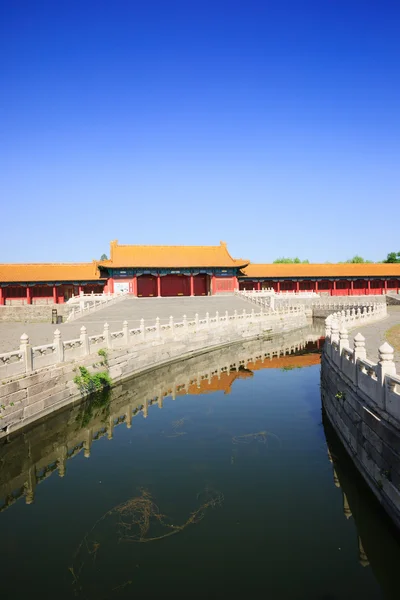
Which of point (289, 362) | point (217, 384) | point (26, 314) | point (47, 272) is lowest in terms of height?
point (289, 362)

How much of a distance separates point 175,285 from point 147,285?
10.2ft

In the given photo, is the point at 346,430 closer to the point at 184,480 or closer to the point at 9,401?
the point at 184,480

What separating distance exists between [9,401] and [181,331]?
13.3m

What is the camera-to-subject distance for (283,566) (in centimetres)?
649

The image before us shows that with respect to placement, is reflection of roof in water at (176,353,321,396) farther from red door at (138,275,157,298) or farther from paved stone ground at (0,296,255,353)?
red door at (138,275,157,298)

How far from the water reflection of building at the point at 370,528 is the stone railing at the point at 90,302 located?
77.8 ft

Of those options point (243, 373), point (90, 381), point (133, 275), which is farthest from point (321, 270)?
point (90, 381)

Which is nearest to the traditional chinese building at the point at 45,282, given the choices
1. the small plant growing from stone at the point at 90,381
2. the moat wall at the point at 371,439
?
the small plant growing from stone at the point at 90,381

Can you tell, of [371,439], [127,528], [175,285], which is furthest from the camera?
[175,285]

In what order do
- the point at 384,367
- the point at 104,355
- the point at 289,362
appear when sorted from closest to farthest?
the point at 384,367, the point at 104,355, the point at 289,362

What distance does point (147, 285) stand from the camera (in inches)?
1813

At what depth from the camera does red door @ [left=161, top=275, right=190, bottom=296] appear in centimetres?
4662

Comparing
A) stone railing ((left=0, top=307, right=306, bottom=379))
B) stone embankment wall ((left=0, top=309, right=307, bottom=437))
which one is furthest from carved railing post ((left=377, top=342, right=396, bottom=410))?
stone railing ((left=0, top=307, right=306, bottom=379))

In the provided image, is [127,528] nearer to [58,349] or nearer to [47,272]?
[58,349]
